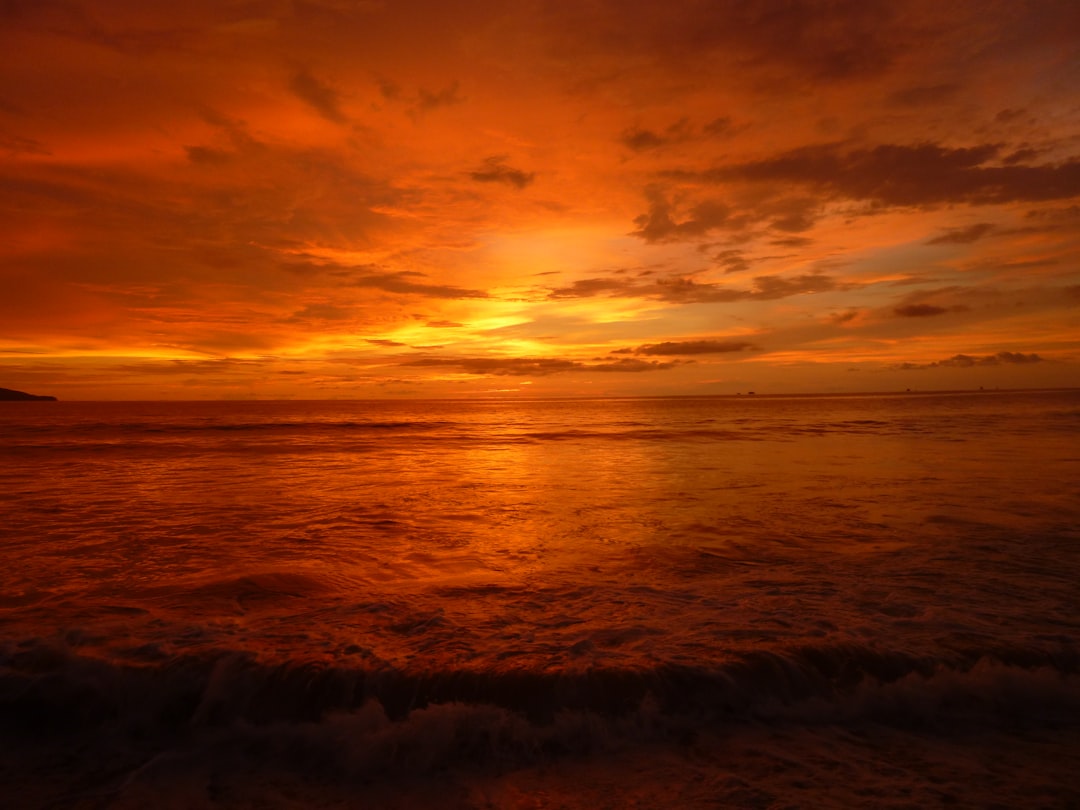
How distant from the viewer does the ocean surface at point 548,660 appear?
4.07 meters

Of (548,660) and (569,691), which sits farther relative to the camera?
(548,660)

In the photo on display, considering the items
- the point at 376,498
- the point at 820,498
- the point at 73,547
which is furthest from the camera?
the point at 376,498

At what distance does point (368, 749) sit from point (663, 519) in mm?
8361

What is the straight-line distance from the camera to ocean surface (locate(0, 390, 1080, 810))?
160 inches

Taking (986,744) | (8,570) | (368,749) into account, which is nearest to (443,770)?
(368,749)

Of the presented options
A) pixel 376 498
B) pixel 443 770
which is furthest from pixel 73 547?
pixel 443 770

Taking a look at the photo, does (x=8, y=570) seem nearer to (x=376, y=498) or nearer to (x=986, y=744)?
(x=376, y=498)

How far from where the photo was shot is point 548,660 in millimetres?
5434

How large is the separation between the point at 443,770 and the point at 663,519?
328 inches

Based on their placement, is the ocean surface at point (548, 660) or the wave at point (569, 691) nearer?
the ocean surface at point (548, 660)

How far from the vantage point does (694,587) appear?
753cm

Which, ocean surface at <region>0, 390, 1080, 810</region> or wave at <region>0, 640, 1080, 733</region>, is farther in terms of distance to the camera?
wave at <region>0, 640, 1080, 733</region>

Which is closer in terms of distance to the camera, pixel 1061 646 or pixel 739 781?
pixel 739 781

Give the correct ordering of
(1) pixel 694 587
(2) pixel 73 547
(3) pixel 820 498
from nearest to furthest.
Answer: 1. (1) pixel 694 587
2. (2) pixel 73 547
3. (3) pixel 820 498
